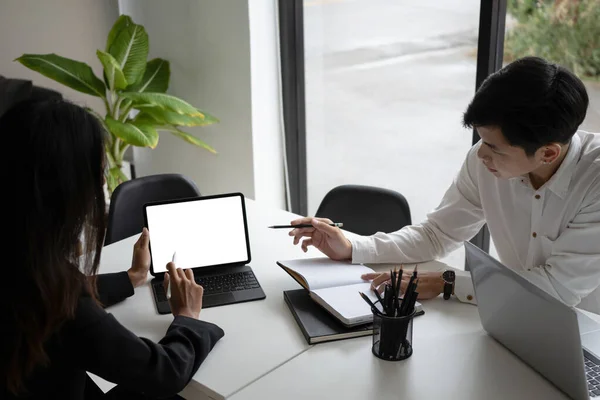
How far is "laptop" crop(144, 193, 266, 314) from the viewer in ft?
5.56

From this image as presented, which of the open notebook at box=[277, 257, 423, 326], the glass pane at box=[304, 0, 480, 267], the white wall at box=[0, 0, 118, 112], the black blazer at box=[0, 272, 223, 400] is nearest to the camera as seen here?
the black blazer at box=[0, 272, 223, 400]

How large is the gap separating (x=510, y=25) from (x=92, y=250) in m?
2.00

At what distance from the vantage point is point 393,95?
3.04m

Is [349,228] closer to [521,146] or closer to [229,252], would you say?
[229,252]

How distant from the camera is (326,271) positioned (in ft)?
→ 5.53

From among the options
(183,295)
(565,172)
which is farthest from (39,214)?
(565,172)

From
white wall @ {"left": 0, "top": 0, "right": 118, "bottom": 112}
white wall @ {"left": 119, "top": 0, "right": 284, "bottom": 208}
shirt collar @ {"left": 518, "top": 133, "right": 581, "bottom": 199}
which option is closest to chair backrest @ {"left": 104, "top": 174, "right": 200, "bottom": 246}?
white wall @ {"left": 119, "top": 0, "right": 284, "bottom": 208}

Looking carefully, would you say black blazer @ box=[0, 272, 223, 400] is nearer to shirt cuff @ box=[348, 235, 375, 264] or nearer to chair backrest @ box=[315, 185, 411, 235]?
shirt cuff @ box=[348, 235, 375, 264]

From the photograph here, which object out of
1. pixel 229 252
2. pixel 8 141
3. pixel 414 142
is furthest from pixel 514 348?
pixel 414 142

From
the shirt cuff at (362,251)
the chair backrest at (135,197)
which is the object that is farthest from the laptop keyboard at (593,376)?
the chair backrest at (135,197)

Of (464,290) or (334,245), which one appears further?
(334,245)

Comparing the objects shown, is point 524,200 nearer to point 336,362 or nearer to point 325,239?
point 325,239

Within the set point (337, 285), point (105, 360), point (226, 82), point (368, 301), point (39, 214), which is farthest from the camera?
point (226, 82)

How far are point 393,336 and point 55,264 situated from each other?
2.33ft
